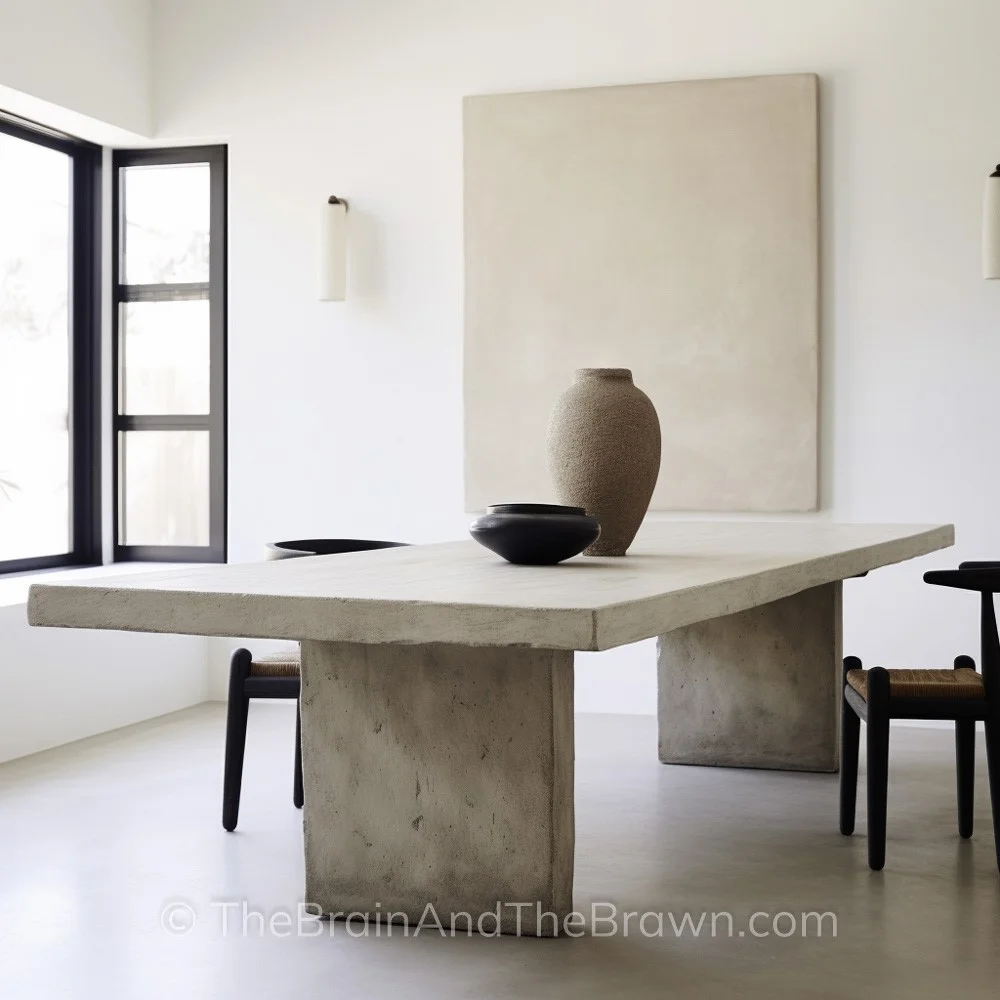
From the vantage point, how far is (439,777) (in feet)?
8.53

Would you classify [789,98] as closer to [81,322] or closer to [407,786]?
[81,322]

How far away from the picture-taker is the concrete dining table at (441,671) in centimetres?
206

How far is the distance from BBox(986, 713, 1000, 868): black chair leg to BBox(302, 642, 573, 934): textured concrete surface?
1074mm

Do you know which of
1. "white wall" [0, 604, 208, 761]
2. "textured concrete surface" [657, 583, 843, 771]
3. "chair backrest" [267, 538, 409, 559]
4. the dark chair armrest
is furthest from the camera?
"white wall" [0, 604, 208, 761]

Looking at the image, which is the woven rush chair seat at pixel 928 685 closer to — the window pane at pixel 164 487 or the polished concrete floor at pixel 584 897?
the polished concrete floor at pixel 584 897

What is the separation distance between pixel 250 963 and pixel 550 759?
0.67 meters

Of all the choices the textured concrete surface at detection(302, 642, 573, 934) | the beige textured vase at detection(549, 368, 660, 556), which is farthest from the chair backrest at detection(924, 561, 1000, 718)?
the textured concrete surface at detection(302, 642, 573, 934)

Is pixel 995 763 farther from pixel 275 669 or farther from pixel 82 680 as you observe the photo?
pixel 82 680

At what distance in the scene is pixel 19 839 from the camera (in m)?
3.47

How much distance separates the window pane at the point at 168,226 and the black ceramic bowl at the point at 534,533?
11.5 feet

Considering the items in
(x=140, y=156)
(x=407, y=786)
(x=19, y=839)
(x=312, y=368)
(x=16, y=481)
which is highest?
(x=140, y=156)

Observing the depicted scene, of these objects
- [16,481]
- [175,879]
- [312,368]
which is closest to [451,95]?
[312,368]

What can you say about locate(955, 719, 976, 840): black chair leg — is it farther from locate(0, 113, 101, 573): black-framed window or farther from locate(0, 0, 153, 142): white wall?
locate(0, 0, 153, 142): white wall

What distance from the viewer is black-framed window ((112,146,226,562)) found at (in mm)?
5840
